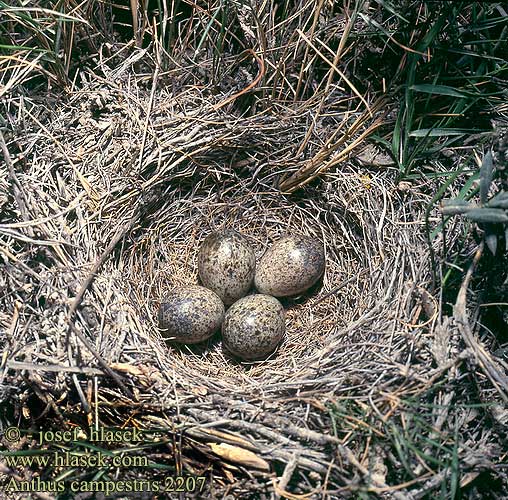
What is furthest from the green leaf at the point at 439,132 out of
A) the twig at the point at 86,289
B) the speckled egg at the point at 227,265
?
the twig at the point at 86,289

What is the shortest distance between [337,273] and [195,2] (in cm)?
159

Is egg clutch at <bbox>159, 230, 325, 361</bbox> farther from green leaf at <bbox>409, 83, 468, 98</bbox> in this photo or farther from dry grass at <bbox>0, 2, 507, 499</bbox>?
green leaf at <bbox>409, 83, 468, 98</bbox>

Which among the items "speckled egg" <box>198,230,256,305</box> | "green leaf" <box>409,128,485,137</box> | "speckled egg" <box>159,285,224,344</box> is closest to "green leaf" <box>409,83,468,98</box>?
"green leaf" <box>409,128,485,137</box>

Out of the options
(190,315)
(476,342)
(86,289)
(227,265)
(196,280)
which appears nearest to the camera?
(476,342)

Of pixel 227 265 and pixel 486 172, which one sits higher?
pixel 486 172

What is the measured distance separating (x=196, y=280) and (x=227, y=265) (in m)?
0.34

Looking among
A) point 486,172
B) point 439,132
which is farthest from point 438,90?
point 486,172

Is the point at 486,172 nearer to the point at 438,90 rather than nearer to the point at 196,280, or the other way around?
the point at 438,90

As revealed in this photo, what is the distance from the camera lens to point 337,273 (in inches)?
132

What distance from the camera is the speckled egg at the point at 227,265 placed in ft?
10.5

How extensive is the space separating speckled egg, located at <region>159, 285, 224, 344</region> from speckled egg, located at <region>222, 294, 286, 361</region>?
0.23 ft

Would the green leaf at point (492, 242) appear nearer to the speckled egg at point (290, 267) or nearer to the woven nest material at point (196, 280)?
the woven nest material at point (196, 280)

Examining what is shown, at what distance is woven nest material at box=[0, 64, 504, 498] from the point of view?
100 inches

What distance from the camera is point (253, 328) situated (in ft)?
9.86
